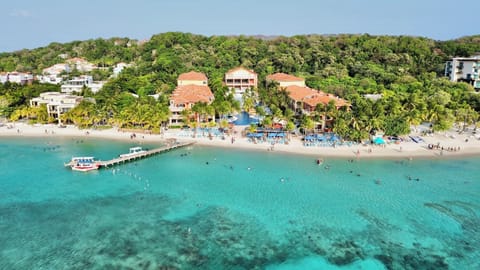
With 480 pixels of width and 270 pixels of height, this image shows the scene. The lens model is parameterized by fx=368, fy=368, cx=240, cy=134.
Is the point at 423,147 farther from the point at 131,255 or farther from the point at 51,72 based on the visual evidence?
the point at 51,72

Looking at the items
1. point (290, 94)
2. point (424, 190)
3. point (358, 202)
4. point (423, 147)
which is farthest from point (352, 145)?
point (290, 94)

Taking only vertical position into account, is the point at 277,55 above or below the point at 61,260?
above

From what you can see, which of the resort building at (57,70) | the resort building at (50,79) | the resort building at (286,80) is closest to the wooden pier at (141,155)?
the resort building at (286,80)

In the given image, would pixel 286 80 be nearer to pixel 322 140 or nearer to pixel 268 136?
pixel 268 136

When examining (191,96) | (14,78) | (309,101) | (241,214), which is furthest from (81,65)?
(241,214)

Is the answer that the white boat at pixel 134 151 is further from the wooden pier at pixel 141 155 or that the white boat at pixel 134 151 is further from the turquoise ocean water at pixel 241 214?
the turquoise ocean water at pixel 241 214

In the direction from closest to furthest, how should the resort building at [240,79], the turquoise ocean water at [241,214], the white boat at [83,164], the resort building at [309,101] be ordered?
the turquoise ocean water at [241,214] → the white boat at [83,164] → the resort building at [309,101] → the resort building at [240,79]
